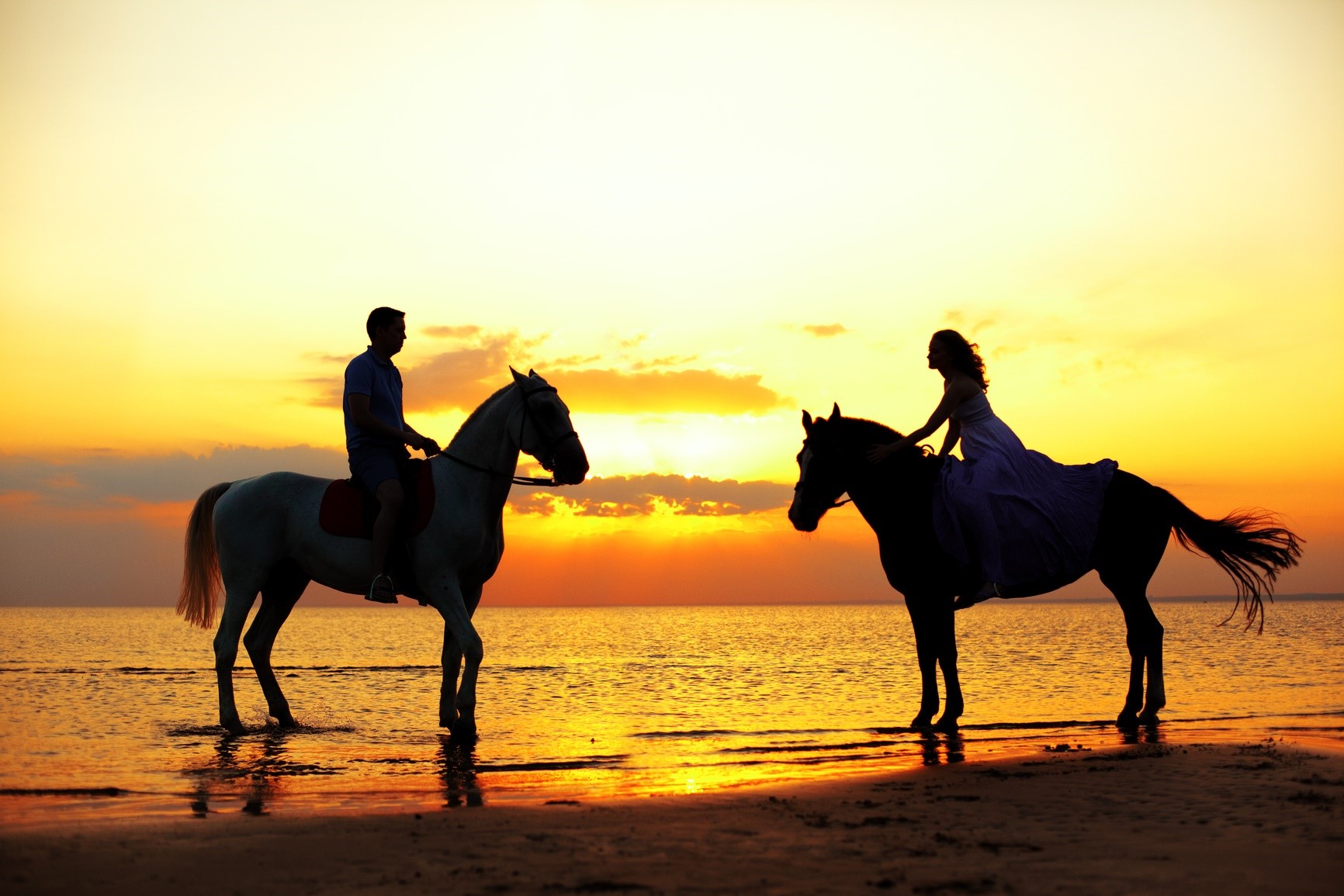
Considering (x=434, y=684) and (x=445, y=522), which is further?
(x=434, y=684)

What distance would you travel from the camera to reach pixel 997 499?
33.9 ft

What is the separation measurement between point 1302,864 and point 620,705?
11.8m

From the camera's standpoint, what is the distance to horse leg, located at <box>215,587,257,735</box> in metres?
11.3

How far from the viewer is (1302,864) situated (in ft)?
16.2

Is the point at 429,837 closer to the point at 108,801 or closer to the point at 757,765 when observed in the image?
the point at 108,801

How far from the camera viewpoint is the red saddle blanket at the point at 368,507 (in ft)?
34.1

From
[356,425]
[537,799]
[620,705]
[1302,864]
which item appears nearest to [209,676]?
[620,705]

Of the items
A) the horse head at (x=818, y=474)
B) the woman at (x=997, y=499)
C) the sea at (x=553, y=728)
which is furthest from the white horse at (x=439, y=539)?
the woman at (x=997, y=499)

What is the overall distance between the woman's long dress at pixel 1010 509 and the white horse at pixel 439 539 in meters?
3.56

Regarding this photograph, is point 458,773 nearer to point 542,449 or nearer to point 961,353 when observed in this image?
point 542,449

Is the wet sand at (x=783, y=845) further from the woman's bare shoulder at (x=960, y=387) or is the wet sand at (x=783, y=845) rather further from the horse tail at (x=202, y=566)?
the horse tail at (x=202, y=566)

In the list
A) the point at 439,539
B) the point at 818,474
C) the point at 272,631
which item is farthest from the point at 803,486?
the point at 272,631

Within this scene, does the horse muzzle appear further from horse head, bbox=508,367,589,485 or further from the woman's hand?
the woman's hand

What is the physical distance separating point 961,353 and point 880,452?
4.06ft
